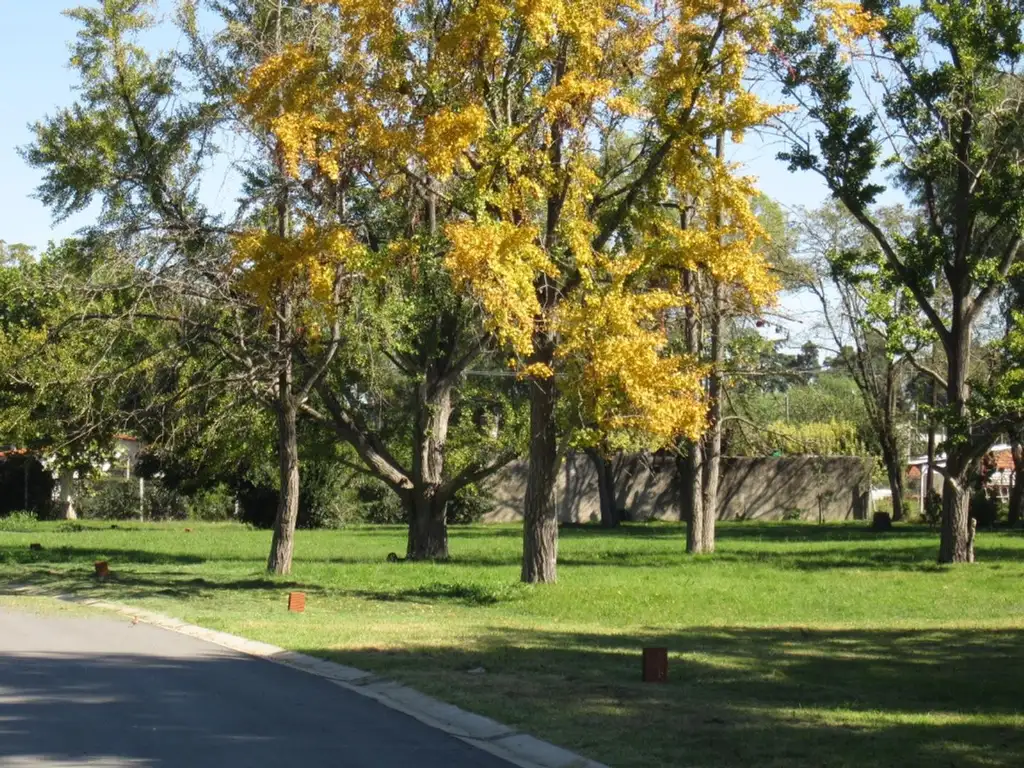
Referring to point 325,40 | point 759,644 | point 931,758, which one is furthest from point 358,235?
point 931,758

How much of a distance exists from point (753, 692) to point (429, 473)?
760 inches

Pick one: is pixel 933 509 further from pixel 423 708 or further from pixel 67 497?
pixel 67 497

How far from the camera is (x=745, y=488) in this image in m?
53.1

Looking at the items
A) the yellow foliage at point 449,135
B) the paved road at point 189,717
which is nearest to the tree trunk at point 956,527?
the yellow foliage at point 449,135

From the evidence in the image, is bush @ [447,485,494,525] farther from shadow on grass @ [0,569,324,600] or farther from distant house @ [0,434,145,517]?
shadow on grass @ [0,569,324,600]

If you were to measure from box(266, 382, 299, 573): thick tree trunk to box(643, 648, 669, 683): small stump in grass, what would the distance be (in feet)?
45.0

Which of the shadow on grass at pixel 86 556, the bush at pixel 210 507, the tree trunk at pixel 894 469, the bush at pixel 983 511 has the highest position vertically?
the tree trunk at pixel 894 469

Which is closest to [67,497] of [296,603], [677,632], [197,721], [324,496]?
[324,496]

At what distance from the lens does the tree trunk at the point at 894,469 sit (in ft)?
154

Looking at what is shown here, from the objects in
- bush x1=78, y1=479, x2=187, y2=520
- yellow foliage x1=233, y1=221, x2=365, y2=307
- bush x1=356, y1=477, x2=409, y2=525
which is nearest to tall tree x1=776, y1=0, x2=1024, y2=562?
yellow foliage x1=233, y1=221, x2=365, y2=307

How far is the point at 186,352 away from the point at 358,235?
3.94 meters

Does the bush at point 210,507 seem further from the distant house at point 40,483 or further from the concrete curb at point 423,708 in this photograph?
the concrete curb at point 423,708

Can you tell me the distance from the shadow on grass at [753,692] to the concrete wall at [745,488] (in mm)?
35897

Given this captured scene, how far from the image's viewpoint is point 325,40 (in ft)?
71.3
